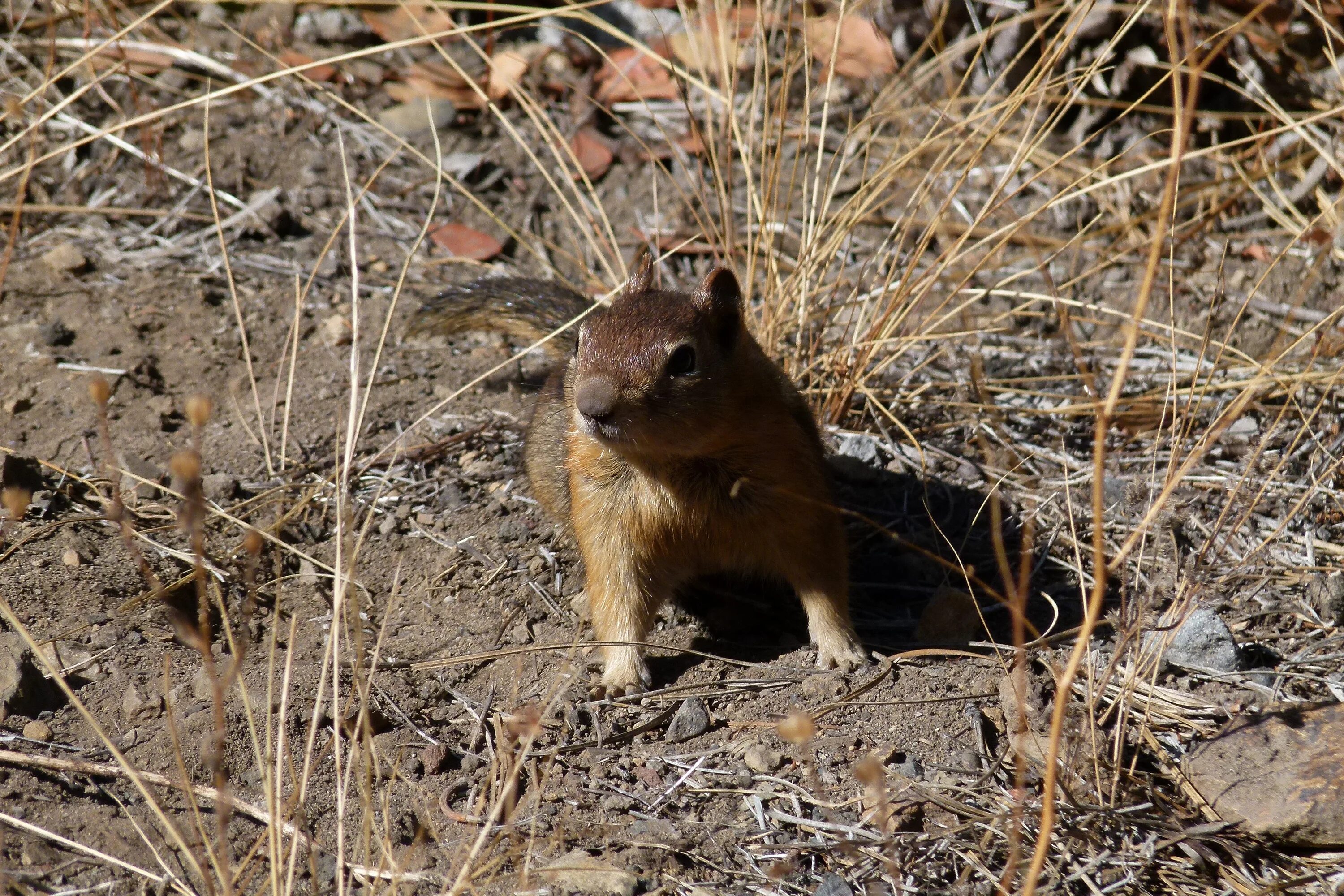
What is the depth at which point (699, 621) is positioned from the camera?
419 centimetres

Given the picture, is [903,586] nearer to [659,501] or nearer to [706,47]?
[659,501]

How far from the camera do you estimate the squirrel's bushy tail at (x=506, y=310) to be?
179 inches

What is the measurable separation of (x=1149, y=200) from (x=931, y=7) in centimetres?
153

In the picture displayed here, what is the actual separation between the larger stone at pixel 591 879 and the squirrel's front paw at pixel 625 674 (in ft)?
2.98

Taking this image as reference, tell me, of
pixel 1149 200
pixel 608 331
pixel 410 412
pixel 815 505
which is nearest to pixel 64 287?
pixel 410 412

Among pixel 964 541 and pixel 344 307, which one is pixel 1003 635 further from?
pixel 344 307

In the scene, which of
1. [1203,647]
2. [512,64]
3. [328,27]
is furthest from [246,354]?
[1203,647]

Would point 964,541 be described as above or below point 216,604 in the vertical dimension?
above

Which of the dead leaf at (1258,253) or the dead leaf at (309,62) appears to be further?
the dead leaf at (309,62)

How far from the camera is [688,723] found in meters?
3.47

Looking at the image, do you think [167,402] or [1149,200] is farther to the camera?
[1149,200]

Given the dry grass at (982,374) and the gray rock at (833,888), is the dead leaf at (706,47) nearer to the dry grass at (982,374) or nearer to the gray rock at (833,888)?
the dry grass at (982,374)

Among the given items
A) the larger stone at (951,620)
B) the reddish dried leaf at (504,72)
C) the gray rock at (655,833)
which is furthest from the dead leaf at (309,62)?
the gray rock at (655,833)

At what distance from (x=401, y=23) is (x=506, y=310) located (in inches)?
109
